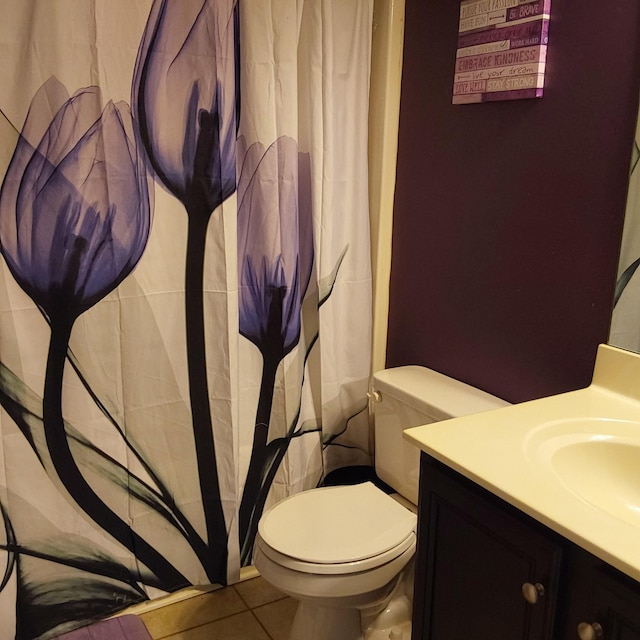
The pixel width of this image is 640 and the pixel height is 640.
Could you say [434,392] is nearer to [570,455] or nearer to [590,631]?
[570,455]

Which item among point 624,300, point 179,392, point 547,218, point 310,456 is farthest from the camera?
point 310,456

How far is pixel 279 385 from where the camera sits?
7.07 ft

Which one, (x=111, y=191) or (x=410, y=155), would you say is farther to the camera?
(x=410, y=155)

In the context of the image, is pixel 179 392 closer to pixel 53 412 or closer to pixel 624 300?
pixel 53 412

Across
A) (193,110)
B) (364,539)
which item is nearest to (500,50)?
(193,110)

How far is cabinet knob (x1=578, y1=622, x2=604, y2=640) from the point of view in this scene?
101 cm

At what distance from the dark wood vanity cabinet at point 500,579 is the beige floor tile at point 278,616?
74 centimetres

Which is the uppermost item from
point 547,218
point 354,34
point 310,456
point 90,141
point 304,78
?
point 354,34

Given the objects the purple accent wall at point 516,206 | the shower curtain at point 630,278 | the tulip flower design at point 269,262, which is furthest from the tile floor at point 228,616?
the shower curtain at point 630,278

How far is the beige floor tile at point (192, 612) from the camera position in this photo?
2041mm

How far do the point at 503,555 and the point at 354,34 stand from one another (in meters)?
1.57

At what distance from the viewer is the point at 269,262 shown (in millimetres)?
2039

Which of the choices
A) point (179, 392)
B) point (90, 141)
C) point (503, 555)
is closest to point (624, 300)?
point (503, 555)

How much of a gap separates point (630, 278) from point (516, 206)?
1.22 ft
